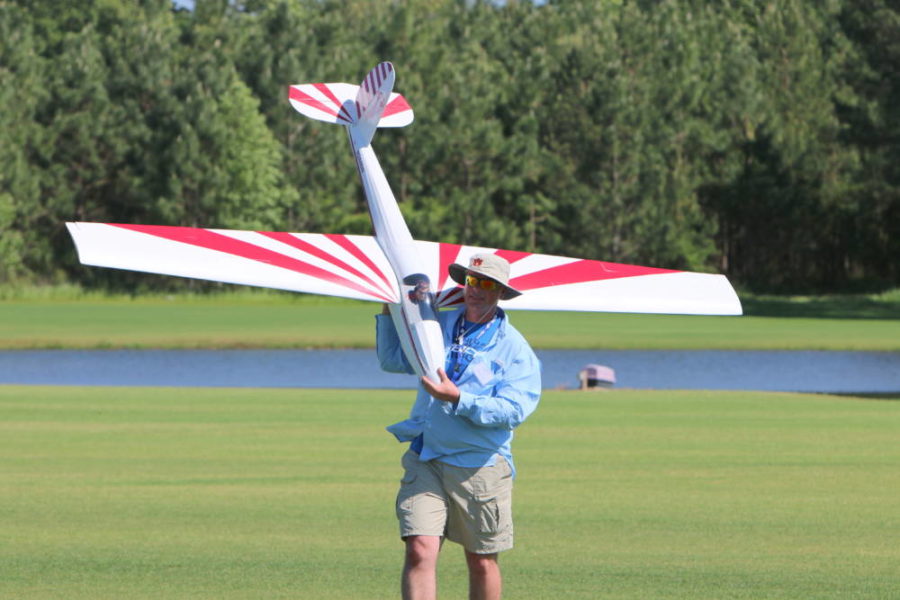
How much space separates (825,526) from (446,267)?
534 cm

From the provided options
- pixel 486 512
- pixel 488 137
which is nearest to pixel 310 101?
pixel 486 512

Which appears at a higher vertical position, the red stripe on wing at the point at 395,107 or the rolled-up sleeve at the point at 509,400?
the red stripe on wing at the point at 395,107

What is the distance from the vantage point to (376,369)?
112 ft

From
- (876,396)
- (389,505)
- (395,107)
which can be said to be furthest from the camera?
(876,396)

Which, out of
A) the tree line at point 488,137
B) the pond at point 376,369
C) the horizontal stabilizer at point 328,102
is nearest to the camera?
the horizontal stabilizer at point 328,102

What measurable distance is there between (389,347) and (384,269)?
0.45m

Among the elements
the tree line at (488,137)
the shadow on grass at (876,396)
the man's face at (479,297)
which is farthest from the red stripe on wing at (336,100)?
the tree line at (488,137)

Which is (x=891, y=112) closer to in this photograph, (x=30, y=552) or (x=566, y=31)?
(x=566, y=31)

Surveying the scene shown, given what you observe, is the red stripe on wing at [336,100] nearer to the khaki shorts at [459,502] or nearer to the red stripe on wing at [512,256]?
the red stripe on wing at [512,256]

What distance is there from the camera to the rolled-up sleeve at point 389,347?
636 centimetres

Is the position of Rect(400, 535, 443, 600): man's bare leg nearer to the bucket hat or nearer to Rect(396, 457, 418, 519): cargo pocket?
Rect(396, 457, 418, 519): cargo pocket

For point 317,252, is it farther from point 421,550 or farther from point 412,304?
point 421,550

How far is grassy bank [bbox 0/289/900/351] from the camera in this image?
4200cm

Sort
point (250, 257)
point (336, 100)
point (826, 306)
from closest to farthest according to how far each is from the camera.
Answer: point (250, 257), point (336, 100), point (826, 306)
